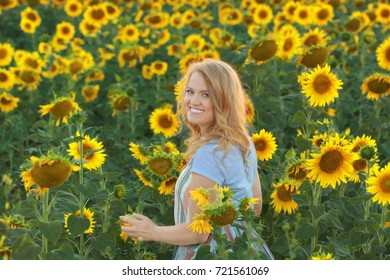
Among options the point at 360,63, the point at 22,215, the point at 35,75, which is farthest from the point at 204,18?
the point at 22,215

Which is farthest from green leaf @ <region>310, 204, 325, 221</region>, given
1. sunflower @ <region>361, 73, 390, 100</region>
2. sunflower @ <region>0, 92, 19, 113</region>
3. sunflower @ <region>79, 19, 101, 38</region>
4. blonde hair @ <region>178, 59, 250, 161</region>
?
sunflower @ <region>79, 19, 101, 38</region>

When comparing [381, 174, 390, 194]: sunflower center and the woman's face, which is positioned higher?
the woman's face

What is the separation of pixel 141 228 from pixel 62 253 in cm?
34

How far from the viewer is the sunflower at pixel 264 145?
3.94 meters

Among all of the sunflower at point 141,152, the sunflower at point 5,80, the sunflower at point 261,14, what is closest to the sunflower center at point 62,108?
the sunflower at point 141,152

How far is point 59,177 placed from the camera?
281 centimetres

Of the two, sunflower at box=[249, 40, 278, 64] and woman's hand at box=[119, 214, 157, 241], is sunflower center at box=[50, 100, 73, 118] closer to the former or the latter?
sunflower at box=[249, 40, 278, 64]

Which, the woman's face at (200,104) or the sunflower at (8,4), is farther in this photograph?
the sunflower at (8,4)

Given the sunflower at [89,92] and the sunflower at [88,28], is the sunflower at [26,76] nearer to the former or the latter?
the sunflower at [89,92]

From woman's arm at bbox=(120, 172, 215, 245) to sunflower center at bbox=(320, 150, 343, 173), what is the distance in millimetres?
516

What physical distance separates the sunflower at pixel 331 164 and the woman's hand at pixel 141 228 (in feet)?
2.26

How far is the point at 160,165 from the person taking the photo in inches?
138

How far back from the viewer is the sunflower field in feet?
10.6

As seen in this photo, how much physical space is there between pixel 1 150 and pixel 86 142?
1.71m
